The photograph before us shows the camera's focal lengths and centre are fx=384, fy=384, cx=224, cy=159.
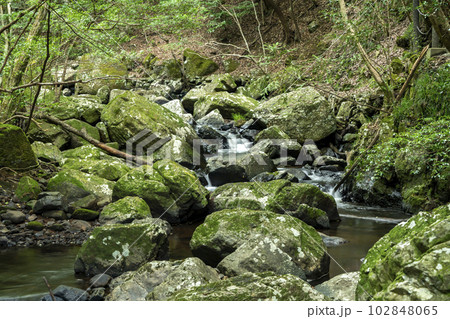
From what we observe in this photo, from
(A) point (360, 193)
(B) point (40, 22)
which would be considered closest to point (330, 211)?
(A) point (360, 193)

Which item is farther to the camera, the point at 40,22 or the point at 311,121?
the point at 311,121

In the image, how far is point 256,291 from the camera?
8.94 feet

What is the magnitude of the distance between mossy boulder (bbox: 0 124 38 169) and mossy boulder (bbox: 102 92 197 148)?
9.90 ft

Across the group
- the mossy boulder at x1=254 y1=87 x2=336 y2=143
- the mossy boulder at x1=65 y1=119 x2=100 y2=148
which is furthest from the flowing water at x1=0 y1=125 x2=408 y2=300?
the mossy boulder at x1=65 y1=119 x2=100 y2=148

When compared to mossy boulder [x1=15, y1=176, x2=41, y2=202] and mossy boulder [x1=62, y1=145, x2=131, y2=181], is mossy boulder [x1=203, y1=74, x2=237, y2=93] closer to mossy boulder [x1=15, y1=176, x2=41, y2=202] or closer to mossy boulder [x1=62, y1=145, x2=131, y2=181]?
mossy boulder [x1=62, y1=145, x2=131, y2=181]

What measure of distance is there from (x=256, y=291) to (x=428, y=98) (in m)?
6.10

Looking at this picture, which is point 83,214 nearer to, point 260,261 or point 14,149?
point 14,149

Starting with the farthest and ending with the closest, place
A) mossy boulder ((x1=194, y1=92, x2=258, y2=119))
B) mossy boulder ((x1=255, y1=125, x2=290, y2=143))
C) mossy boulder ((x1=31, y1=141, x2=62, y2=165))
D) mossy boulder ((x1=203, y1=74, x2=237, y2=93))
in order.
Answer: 1. mossy boulder ((x1=203, y1=74, x2=237, y2=93))
2. mossy boulder ((x1=194, y1=92, x2=258, y2=119))
3. mossy boulder ((x1=255, y1=125, x2=290, y2=143))
4. mossy boulder ((x1=31, y1=141, x2=62, y2=165))

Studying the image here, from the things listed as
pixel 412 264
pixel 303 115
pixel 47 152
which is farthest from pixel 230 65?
pixel 412 264

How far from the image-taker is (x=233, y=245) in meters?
5.08

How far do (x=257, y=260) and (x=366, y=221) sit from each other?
3918mm

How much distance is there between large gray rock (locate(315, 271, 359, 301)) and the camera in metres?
3.84

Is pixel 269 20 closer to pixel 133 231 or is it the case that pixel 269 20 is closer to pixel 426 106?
pixel 426 106

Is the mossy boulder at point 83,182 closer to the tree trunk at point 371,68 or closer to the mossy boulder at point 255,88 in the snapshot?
the tree trunk at point 371,68
